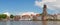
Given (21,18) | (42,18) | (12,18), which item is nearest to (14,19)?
(12,18)

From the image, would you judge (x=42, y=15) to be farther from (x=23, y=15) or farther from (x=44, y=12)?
(x=23, y=15)

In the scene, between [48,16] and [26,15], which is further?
[26,15]

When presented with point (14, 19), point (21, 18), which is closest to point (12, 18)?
point (14, 19)

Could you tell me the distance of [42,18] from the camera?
5656cm

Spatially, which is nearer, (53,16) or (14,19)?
(14,19)

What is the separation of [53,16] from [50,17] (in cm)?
317

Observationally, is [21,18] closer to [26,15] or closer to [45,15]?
[26,15]

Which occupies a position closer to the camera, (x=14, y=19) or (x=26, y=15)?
(x=14, y=19)

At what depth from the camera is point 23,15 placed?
59.5 m

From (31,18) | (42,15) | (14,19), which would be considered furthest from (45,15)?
(14,19)

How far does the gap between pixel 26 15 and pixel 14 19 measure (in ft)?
27.3

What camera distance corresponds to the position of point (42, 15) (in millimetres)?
56562

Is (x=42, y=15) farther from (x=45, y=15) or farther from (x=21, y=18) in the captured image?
(x=21, y=18)

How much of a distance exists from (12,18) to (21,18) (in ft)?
20.2
